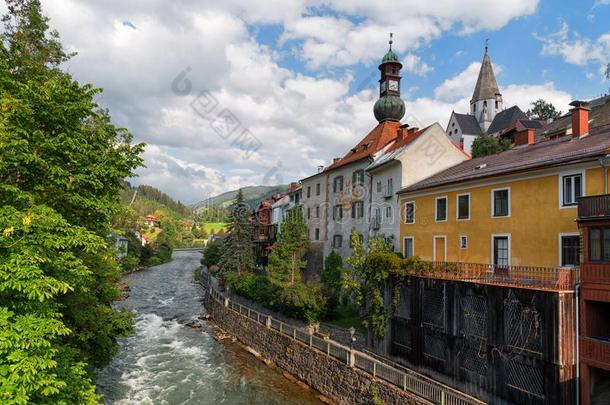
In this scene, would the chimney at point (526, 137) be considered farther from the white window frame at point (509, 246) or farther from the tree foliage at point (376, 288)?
the tree foliage at point (376, 288)

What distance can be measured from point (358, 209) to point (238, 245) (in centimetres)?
1651

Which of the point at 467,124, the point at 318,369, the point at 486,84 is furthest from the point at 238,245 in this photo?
the point at 486,84

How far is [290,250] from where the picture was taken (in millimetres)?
39156

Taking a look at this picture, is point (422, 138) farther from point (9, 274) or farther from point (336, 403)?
point (9, 274)

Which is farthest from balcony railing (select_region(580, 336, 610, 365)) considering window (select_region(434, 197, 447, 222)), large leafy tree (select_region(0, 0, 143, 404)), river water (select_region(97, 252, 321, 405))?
large leafy tree (select_region(0, 0, 143, 404))

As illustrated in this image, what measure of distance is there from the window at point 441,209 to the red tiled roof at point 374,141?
11.2m

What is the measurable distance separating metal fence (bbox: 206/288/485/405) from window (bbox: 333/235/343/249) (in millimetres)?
10572

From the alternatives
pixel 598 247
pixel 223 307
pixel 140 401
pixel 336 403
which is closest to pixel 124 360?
pixel 140 401

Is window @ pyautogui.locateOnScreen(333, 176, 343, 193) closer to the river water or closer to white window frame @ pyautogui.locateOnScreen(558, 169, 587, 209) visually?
the river water

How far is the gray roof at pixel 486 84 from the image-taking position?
90812 mm

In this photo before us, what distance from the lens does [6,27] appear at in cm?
1597

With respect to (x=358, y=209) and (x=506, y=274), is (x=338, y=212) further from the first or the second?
(x=506, y=274)

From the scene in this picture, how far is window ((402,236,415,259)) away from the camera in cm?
2758

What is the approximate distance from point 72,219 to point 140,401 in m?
13.1
